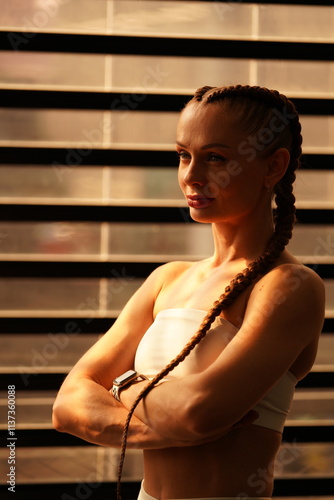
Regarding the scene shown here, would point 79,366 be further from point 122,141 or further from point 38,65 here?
point 38,65

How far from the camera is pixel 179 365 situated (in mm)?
2154

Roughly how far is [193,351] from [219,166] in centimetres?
56

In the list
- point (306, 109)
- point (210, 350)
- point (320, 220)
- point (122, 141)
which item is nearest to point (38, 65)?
point (122, 141)

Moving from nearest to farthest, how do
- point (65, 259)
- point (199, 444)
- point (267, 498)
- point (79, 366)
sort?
point (199, 444)
point (267, 498)
point (79, 366)
point (65, 259)

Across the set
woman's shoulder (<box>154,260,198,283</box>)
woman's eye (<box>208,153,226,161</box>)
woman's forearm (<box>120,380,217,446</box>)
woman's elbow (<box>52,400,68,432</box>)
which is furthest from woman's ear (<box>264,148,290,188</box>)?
woman's elbow (<box>52,400,68,432</box>)

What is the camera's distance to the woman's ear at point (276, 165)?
7.29 ft

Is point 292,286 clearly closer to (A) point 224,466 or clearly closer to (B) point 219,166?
(B) point 219,166

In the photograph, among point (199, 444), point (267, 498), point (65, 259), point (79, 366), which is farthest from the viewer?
point (65, 259)

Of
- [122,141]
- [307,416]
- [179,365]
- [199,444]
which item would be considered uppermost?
[122,141]

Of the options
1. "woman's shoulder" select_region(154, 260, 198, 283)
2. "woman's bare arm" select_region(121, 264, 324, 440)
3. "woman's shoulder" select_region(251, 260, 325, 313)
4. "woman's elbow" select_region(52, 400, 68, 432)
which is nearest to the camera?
"woman's bare arm" select_region(121, 264, 324, 440)

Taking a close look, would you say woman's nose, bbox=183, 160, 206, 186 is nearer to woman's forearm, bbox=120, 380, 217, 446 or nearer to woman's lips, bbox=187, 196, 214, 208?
woman's lips, bbox=187, 196, 214, 208

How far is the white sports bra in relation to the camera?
7.02 ft

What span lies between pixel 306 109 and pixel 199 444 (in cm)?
234

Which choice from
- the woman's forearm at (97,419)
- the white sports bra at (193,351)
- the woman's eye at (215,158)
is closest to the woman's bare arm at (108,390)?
the woman's forearm at (97,419)
